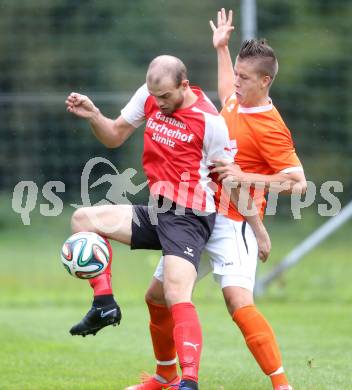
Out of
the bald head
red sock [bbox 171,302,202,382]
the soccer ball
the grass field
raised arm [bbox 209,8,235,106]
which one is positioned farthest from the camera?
the grass field

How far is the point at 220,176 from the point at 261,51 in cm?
79

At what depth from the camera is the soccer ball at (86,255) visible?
5492 mm

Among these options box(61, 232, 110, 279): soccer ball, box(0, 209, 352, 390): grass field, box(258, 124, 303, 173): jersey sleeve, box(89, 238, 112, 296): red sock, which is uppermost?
box(258, 124, 303, 173): jersey sleeve

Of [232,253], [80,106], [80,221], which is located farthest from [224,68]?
[80,221]

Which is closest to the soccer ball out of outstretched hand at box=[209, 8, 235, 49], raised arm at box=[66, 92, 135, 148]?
raised arm at box=[66, 92, 135, 148]

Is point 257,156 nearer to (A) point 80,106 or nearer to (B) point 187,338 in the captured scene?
(A) point 80,106

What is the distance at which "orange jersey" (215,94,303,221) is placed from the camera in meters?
5.68

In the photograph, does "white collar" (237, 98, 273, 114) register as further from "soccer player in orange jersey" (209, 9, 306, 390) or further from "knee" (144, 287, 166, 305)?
"knee" (144, 287, 166, 305)

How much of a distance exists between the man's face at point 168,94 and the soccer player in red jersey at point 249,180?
16.0 inches

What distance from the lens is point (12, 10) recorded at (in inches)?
444

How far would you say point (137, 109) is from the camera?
594 centimetres

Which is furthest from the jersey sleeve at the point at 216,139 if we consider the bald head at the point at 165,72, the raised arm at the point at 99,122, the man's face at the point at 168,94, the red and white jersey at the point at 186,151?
the raised arm at the point at 99,122

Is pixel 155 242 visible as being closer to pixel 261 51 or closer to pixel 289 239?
pixel 261 51

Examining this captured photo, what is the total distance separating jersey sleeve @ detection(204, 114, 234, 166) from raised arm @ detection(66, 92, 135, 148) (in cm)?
64
